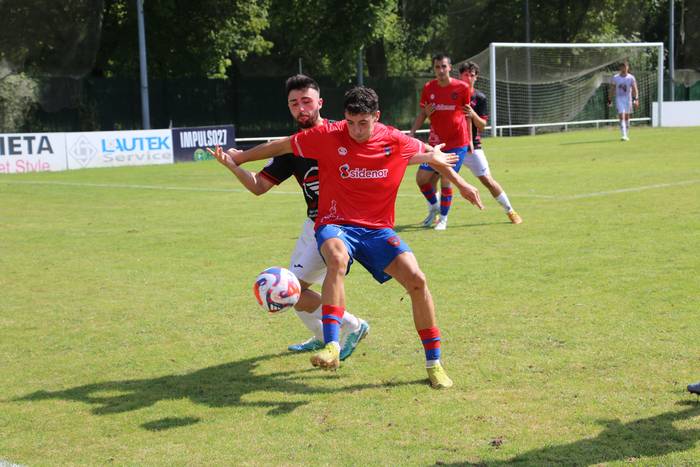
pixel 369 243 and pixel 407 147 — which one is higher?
pixel 407 147

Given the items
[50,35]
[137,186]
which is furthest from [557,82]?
[137,186]

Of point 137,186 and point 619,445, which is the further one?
point 137,186

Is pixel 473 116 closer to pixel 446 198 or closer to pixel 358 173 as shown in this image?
pixel 446 198

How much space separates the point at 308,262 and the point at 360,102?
47.5 inches

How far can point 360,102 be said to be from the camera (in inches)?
233

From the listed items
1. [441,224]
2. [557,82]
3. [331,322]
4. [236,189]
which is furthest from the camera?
[557,82]

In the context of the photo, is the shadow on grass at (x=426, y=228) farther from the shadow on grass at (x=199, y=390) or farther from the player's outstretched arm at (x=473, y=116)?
the shadow on grass at (x=199, y=390)

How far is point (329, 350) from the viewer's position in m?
5.55

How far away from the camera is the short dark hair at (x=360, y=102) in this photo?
19.4 ft

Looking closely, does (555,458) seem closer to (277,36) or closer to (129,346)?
(129,346)

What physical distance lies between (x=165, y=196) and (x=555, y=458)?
14.8 m

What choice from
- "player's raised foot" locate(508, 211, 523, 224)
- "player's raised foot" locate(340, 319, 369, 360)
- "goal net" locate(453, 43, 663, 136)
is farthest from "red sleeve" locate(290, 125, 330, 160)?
"goal net" locate(453, 43, 663, 136)

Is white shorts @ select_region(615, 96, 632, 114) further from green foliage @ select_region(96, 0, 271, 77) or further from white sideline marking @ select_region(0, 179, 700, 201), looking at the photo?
green foliage @ select_region(96, 0, 271, 77)

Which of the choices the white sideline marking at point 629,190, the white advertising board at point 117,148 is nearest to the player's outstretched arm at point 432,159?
the white sideline marking at point 629,190
